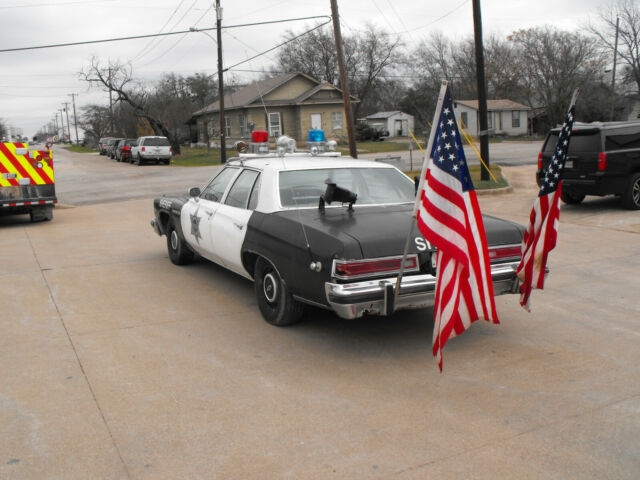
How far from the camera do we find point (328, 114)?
160 ft

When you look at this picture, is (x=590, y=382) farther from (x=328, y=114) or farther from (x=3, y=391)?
(x=328, y=114)

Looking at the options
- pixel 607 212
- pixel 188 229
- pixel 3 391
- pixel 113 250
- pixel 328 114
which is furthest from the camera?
pixel 328 114

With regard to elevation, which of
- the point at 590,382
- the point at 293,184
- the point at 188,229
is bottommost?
the point at 590,382

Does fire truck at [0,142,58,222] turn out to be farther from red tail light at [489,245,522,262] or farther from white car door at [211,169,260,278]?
red tail light at [489,245,522,262]

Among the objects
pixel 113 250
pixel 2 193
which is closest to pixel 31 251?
pixel 113 250

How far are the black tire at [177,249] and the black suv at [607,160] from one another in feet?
24.2

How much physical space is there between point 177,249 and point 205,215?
1515 mm

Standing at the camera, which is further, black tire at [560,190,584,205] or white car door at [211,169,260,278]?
black tire at [560,190,584,205]

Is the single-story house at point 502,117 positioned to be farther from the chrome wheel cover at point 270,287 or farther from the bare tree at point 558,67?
the chrome wheel cover at point 270,287

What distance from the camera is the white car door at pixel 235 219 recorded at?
633 centimetres

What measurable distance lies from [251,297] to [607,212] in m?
8.32

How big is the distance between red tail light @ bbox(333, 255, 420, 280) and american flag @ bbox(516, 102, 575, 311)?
92 cm

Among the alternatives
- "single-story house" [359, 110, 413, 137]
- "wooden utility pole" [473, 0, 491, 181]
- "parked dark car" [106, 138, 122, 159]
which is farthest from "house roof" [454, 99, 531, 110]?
"wooden utility pole" [473, 0, 491, 181]

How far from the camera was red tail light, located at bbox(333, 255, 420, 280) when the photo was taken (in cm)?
482
